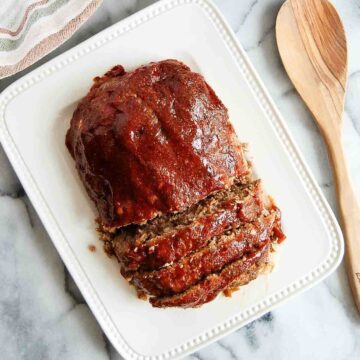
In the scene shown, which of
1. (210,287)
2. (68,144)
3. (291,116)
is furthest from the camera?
(291,116)

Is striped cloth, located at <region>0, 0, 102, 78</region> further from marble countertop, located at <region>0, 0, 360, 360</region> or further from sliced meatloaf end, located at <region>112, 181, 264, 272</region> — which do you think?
sliced meatloaf end, located at <region>112, 181, 264, 272</region>

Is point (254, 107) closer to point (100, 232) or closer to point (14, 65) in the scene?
point (100, 232)

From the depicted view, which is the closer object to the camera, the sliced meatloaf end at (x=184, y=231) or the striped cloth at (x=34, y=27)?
the sliced meatloaf end at (x=184, y=231)

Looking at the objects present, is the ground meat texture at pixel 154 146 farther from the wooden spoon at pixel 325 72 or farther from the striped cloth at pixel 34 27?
the wooden spoon at pixel 325 72

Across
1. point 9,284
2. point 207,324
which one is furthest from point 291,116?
point 9,284

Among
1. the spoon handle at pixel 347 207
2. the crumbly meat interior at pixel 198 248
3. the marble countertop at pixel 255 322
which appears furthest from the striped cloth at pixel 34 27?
the spoon handle at pixel 347 207

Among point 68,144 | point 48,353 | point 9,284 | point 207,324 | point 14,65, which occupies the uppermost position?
point 14,65

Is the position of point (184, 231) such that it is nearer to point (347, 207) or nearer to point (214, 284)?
point (214, 284)
